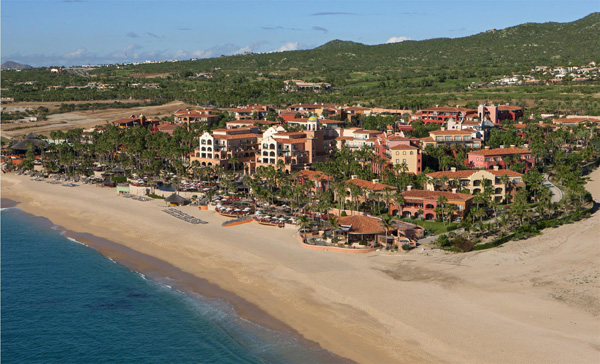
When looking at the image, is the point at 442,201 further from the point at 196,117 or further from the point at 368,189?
the point at 196,117

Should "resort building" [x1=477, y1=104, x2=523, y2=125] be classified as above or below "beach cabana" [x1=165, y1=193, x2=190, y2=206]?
above

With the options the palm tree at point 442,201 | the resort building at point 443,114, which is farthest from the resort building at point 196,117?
the palm tree at point 442,201

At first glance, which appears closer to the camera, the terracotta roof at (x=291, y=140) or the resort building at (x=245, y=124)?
the terracotta roof at (x=291, y=140)

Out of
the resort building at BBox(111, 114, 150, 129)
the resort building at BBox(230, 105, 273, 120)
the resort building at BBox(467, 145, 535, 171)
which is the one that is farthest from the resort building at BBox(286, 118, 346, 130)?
the resort building at BBox(111, 114, 150, 129)

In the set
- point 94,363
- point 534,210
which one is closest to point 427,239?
point 534,210

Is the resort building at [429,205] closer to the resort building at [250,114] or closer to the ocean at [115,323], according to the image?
the ocean at [115,323]

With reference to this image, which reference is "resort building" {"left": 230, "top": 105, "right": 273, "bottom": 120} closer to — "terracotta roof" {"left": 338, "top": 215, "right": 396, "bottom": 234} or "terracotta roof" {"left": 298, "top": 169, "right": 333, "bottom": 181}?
"terracotta roof" {"left": 298, "top": 169, "right": 333, "bottom": 181}

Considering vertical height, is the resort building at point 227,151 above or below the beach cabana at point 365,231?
above

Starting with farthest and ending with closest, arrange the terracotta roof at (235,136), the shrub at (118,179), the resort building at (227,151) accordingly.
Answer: the terracotta roof at (235,136) < the resort building at (227,151) < the shrub at (118,179)

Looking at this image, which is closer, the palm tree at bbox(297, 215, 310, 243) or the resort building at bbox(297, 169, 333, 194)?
the palm tree at bbox(297, 215, 310, 243)
